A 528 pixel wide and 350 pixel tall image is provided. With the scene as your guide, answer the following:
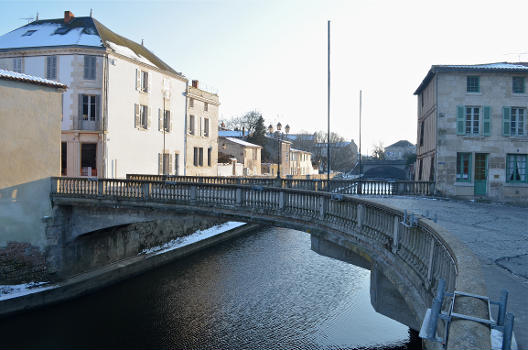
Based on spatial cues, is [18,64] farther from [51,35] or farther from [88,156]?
[88,156]

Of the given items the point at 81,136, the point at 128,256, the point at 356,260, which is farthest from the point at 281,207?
the point at 81,136

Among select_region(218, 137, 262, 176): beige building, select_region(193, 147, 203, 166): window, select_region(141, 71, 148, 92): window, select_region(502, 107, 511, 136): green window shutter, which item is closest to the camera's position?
select_region(502, 107, 511, 136): green window shutter

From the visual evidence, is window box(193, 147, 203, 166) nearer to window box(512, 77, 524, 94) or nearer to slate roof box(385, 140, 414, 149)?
window box(512, 77, 524, 94)

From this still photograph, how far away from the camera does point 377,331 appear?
15.4m

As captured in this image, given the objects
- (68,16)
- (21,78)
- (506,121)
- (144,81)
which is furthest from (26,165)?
(506,121)

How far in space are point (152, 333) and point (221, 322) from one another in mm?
2540

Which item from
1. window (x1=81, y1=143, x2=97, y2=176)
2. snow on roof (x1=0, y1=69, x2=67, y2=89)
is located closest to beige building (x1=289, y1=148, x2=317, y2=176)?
window (x1=81, y1=143, x2=97, y2=176)

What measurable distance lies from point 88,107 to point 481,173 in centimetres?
2461

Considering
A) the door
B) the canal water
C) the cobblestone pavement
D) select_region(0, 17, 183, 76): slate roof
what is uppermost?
select_region(0, 17, 183, 76): slate roof

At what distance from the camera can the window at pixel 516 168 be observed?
24.0 m

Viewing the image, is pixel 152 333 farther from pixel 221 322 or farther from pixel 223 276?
pixel 223 276

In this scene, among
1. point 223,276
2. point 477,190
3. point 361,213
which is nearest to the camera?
point 361,213

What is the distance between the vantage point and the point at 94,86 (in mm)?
27984

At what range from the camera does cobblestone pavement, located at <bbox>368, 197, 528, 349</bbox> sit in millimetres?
5308
